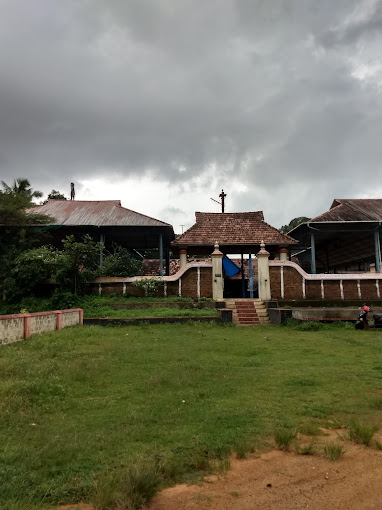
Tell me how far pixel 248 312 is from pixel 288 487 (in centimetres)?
1117

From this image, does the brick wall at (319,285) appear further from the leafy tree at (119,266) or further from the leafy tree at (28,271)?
the leafy tree at (28,271)

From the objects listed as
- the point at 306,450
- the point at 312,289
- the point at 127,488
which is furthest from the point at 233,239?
the point at 127,488

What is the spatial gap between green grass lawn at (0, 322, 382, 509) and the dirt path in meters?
0.25

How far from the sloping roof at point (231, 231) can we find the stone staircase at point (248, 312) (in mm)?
3566

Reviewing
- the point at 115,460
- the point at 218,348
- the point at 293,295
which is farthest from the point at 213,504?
the point at 293,295

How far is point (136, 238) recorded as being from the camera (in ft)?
68.1

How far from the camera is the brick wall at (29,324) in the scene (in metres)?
8.12

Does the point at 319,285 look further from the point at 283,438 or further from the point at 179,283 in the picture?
the point at 283,438

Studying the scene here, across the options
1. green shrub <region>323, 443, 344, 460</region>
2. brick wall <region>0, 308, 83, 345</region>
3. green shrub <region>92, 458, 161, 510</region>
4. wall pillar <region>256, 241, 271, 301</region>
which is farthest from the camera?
wall pillar <region>256, 241, 271, 301</region>

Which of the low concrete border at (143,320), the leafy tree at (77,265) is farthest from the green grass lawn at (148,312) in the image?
the leafy tree at (77,265)

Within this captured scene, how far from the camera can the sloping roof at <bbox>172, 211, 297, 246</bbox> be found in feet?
56.4

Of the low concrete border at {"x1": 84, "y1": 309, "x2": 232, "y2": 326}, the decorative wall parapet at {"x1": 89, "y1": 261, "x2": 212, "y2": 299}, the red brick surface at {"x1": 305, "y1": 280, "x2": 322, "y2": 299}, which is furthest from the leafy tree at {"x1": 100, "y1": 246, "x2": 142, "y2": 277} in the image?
the red brick surface at {"x1": 305, "y1": 280, "x2": 322, "y2": 299}

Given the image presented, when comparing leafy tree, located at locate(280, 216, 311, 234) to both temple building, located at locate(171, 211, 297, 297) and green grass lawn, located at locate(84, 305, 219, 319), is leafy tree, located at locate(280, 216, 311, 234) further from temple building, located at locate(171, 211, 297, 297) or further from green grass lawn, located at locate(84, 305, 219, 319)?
green grass lawn, located at locate(84, 305, 219, 319)

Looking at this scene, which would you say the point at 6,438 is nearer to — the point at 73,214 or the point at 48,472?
the point at 48,472
